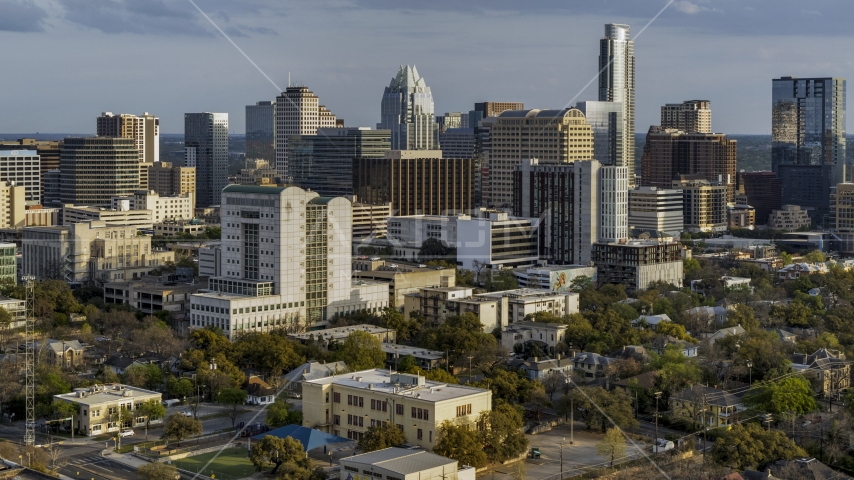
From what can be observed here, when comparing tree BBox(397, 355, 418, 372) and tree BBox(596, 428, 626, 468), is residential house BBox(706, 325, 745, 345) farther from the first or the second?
tree BBox(596, 428, 626, 468)

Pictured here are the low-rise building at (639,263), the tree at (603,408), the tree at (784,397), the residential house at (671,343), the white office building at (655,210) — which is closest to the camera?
the tree at (603,408)

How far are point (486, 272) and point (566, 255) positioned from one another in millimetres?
5527

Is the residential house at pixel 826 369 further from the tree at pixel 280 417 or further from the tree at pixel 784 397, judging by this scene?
the tree at pixel 280 417

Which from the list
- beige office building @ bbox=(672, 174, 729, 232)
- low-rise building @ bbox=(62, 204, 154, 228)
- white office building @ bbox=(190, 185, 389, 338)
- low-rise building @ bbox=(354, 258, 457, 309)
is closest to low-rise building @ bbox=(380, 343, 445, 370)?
white office building @ bbox=(190, 185, 389, 338)

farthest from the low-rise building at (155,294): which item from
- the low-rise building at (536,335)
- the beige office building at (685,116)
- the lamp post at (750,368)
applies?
the beige office building at (685,116)

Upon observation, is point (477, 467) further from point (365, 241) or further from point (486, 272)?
point (365, 241)

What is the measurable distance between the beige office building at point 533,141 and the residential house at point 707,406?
3987cm

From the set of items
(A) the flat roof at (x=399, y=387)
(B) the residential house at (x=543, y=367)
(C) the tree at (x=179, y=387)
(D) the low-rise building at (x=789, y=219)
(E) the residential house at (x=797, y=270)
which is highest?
(D) the low-rise building at (x=789, y=219)

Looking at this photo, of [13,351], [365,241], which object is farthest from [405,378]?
[365,241]

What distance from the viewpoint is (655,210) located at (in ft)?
240

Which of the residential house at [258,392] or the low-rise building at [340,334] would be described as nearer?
the residential house at [258,392]

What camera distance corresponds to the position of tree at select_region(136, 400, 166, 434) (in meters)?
28.5

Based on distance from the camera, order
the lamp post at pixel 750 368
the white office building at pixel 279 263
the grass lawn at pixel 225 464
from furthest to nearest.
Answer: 1. the white office building at pixel 279 263
2. the lamp post at pixel 750 368
3. the grass lawn at pixel 225 464

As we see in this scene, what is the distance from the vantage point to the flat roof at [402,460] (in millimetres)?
22748
